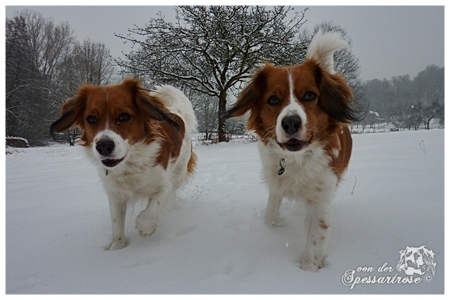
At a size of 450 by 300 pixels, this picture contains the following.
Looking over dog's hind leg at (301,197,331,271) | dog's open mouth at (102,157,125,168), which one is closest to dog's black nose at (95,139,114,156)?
dog's open mouth at (102,157,125,168)

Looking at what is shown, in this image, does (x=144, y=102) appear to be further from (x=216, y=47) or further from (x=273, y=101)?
(x=216, y=47)

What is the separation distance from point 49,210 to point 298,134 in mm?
3218

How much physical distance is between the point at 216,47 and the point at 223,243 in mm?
11347

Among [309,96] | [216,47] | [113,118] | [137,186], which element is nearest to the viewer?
[309,96]

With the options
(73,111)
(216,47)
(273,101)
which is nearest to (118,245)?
(73,111)

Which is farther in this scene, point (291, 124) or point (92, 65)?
point (92, 65)

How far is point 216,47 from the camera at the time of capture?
12.1m

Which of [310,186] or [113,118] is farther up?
[113,118]

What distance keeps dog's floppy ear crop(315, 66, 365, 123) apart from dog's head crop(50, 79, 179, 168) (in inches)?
57.2

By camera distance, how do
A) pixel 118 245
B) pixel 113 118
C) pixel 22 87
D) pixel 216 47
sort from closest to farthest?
pixel 113 118 → pixel 118 245 → pixel 216 47 → pixel 22 87

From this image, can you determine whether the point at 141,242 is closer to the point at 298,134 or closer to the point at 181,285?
the point at 181,285

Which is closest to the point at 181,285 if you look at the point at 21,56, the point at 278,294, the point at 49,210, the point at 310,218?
the point at 278,294

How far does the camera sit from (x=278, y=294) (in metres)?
1.66

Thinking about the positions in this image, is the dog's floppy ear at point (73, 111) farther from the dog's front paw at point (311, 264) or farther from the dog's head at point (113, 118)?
the dog's front paw at point (311, 264)
